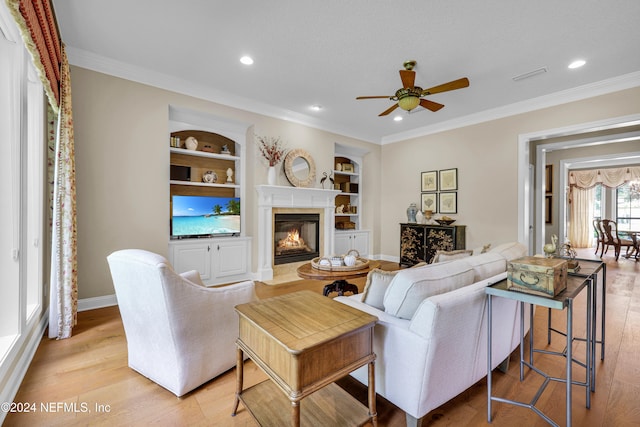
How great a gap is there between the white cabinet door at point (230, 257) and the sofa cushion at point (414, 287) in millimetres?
3068

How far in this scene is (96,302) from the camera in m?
3.14

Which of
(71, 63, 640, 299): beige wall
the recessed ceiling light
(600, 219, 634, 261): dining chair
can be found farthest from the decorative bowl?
(600, 219, 634, 261): dining chair

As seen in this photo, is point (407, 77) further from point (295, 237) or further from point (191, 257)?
point (191, 257)

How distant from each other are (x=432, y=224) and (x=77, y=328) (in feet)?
17.0

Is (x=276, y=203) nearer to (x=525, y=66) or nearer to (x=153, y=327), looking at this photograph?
(x=153, y=327)

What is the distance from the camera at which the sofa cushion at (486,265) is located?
1.86 m

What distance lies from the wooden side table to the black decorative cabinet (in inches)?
155

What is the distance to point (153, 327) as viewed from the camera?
1696 mm

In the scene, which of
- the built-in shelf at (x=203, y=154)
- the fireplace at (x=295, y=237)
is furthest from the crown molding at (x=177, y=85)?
the fireplace at (x=295, y=237)

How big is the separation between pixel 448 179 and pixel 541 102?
5.59ft

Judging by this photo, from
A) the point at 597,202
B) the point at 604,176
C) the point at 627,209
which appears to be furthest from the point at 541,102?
the point at 627,209

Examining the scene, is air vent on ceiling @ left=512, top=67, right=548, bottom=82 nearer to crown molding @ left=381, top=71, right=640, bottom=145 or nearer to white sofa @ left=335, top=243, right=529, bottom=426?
crown molding @ left=381, top=71, right=640, bottom=145

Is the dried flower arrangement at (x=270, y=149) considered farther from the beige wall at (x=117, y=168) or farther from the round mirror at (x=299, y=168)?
the beige wall at (x=117, y=168)

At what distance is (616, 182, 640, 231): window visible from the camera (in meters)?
8.30
